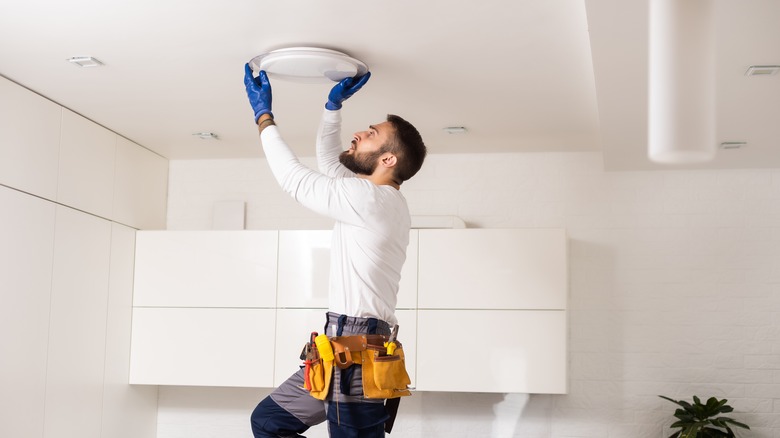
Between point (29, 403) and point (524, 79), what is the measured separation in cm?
273

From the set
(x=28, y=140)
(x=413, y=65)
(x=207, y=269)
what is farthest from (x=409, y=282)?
(x=28, y=140)

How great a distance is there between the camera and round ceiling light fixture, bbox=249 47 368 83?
381 cm

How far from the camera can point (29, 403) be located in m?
4.53

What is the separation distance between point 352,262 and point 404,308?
2.09 m

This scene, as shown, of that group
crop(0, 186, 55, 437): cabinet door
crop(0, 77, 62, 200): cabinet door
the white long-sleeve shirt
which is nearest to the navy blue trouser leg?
the white long-sleeve shirt

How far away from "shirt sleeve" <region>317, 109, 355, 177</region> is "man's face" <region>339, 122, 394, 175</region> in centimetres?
27

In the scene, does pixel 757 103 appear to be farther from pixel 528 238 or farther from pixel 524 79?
pixel 528 238

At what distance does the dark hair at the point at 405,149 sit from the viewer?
3.34 m

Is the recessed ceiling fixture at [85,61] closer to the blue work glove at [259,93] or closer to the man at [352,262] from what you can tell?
the blue work glove at [259,93]

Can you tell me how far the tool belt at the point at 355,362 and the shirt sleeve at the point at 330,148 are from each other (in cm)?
80

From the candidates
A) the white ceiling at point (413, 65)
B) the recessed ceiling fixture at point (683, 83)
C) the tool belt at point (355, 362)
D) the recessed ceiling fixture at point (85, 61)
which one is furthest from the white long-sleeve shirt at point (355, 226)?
the recessed ceiling fixture at point (683, 83)

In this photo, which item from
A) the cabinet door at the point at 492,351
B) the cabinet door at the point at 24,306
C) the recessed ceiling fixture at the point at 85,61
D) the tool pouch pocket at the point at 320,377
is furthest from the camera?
the cabinet door at the point at 492,351

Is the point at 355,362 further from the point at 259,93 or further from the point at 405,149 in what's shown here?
the point at 259,93

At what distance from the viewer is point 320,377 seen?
310 cm
